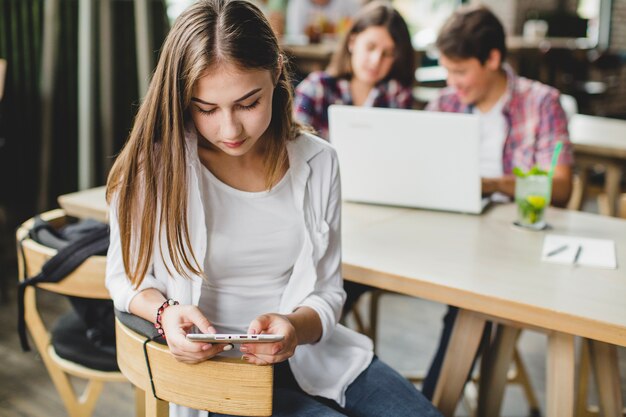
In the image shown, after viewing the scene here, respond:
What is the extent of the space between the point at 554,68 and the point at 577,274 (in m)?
6.21

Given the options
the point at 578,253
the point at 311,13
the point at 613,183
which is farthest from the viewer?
the point at 311,13

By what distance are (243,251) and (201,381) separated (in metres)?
0.31

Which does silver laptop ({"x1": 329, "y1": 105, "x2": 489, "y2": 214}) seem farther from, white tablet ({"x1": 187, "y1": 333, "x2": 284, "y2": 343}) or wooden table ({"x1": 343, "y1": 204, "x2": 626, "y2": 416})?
white tablet ({"x1": 187, "y1": 333, "x2": 284, "y2": 343})

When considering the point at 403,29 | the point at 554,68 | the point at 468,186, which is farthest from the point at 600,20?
the point at 468,186

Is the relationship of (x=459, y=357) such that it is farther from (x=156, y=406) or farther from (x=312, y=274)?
A: (x=156, y=406)

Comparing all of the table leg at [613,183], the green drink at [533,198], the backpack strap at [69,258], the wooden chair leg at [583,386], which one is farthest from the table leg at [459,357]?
the table leg at [613,183]

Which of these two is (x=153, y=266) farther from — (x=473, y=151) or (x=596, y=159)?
(x=596, y=159)

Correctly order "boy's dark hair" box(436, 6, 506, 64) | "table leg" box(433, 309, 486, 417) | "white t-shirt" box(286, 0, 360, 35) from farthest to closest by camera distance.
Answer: "white t-shirt" box(286, 0, 360, 35), "boy's dark hair" box(436, 6, 506, 64), "table leg" box(433, 309, 486, 417)

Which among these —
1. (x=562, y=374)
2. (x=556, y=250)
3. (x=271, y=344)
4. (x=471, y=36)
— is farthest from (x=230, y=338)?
(x=471, y=36)

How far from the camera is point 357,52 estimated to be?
2523mm

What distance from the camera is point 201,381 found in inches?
45.8

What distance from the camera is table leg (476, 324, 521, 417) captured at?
1933 millimetres

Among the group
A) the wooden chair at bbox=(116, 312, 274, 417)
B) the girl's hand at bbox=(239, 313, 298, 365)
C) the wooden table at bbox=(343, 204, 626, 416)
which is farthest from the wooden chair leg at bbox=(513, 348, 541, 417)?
the wooden chair at bbox=(116, 312, 274, 417)

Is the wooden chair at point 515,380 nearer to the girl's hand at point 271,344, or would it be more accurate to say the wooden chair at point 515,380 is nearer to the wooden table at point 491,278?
the wooden table at point 491,278
